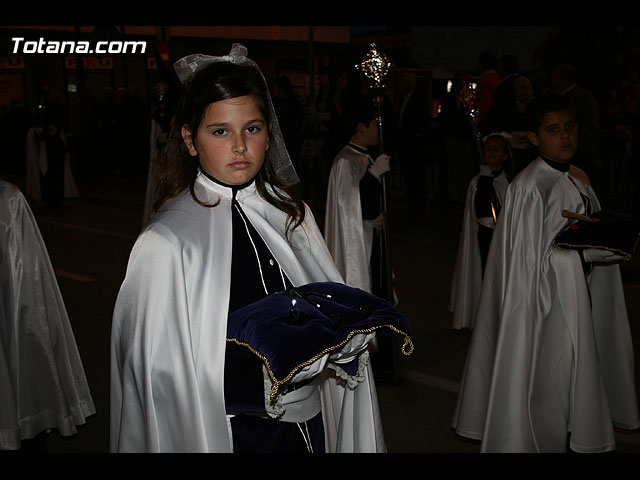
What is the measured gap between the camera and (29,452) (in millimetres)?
4539

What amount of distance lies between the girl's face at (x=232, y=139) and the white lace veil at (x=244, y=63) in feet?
0.61

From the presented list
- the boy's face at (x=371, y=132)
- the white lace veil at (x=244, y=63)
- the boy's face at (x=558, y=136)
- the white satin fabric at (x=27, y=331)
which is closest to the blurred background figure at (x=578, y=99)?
the boy's face at (x=371, y=132)

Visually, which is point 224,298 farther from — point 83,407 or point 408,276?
point 408,276

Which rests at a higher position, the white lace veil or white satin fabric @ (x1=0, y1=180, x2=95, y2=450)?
the white lace veil

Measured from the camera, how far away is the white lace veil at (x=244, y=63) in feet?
9.68

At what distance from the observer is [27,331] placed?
15.0 ft

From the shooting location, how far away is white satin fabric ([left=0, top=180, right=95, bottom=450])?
437cm

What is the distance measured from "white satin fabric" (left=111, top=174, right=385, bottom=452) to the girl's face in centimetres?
15

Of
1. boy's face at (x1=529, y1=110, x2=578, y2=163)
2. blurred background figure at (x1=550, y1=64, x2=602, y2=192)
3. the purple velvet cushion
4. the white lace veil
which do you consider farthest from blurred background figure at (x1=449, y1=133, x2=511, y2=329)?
the purple velvet cushion

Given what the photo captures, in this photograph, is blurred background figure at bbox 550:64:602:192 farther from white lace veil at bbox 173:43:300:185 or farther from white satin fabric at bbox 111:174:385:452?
white satin fabric at bbox 111:174:385:452

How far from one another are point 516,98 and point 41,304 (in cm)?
820

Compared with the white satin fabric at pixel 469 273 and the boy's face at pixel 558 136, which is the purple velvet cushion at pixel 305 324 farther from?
the white satin fabric at pixel 469 273

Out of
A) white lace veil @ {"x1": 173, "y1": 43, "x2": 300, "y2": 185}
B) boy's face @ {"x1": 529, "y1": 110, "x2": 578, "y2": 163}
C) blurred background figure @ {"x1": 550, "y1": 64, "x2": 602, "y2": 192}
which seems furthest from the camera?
blurred background figure @ {"x1": 550, "y1": 64, "x2": 602, "y2": 192}

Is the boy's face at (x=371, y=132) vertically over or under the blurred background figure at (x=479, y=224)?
over
